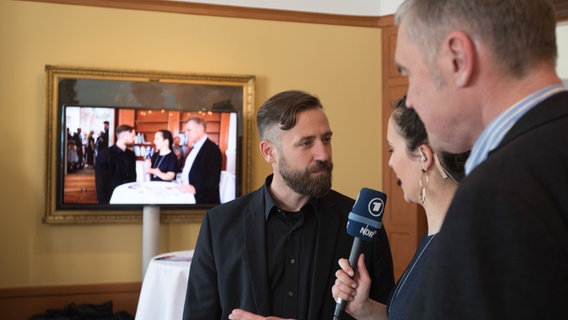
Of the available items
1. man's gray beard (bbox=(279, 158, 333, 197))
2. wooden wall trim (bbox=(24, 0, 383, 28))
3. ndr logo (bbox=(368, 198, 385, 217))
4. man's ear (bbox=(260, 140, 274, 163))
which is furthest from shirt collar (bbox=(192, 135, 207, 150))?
ndr logo (bbox=(368, 198, 385, 217))

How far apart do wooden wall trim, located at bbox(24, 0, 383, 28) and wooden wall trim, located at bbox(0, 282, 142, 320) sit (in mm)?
2648

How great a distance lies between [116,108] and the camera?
236 inches

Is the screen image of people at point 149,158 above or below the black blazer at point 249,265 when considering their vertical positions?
above

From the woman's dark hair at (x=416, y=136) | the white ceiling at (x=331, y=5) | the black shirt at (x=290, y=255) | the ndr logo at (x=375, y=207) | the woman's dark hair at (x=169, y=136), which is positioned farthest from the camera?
the white ceiling at (x=331, y=5)

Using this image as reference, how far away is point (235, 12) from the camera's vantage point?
6.54 metres

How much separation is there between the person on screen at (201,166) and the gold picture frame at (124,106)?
10cm

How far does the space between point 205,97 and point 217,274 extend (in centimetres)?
422

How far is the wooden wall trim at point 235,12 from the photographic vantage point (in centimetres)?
616

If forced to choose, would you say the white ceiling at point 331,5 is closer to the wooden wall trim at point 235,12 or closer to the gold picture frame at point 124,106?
the wooden wall trim at point 235,12

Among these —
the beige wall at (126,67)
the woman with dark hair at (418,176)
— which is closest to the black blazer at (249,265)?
the woman with dark hair at (418,176)

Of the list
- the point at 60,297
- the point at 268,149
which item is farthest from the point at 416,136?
the point at 60,297

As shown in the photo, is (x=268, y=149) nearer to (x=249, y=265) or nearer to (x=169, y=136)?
(x=249, y=265)

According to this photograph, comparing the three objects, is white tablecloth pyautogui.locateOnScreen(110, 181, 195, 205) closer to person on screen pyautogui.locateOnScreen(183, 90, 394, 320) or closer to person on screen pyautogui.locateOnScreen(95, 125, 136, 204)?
person on screen pyautogui.locateOnScreen(95, 125, 136, 204)

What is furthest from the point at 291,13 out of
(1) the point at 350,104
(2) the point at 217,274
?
(2) the point at 217,274
